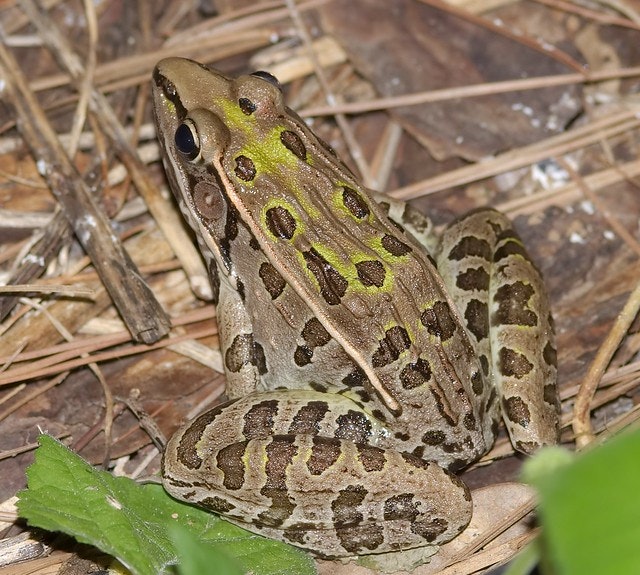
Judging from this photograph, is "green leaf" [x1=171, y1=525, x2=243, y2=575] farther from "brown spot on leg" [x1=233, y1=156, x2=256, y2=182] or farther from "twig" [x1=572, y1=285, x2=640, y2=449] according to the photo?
"twig" [x1=572, y1=285, x2=640, y2=449]

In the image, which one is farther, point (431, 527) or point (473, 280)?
point (473, 280)

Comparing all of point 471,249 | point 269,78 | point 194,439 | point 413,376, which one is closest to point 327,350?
point 413,376

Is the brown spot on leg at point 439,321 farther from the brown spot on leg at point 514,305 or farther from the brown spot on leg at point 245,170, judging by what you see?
the brown spot on leg at point 245,170

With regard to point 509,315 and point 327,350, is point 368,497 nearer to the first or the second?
point 327,350

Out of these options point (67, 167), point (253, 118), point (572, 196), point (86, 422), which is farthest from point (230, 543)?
point (572, 196)

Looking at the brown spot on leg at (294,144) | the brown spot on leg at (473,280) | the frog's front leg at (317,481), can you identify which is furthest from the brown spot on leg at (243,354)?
the brown spot on leg at (473,280)

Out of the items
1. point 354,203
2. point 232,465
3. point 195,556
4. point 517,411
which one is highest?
point 354,203

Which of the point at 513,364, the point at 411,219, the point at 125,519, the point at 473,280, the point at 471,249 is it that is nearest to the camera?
the point at 125,519
